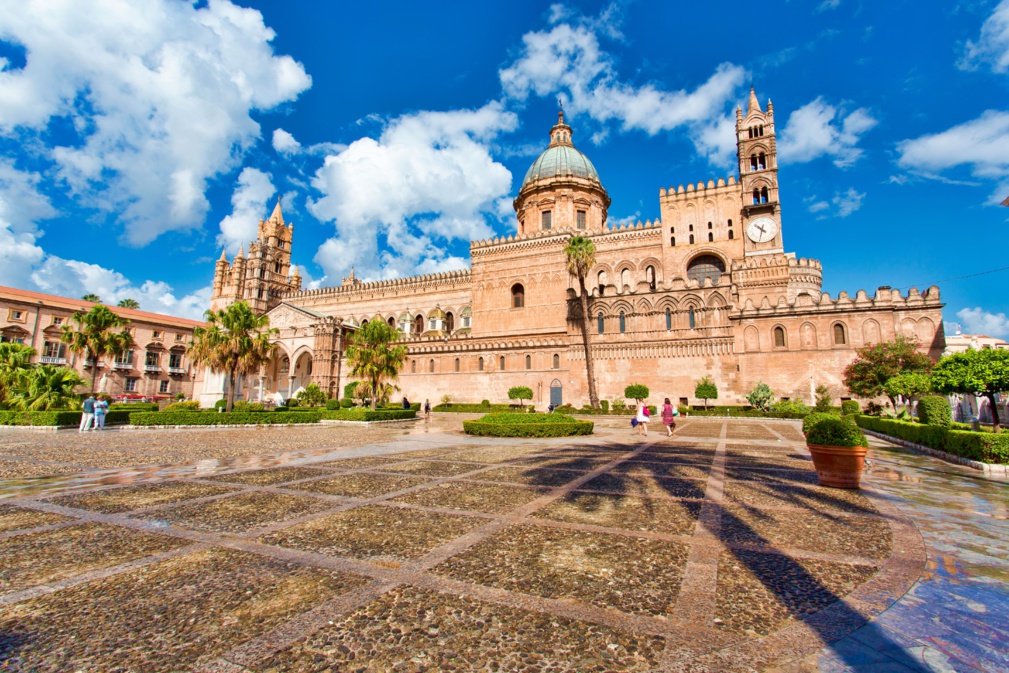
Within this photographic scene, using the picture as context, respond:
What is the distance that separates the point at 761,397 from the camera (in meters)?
32.5

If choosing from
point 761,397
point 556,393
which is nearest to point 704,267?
point 761,397

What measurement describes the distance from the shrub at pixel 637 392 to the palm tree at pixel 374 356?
17.7 metres

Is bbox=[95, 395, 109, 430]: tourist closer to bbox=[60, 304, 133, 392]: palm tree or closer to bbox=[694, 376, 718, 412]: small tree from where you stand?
bbox=[60, 304, 133, 392]: palm tree

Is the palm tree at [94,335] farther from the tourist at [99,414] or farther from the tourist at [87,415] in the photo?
the tourist at [87,415]

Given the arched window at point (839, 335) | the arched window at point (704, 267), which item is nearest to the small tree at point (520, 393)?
the arched window at point (704, 267)

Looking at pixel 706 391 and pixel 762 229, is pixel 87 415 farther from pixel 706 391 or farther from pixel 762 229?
pixel 762 229

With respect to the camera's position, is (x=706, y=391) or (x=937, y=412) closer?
(x=937, y=412)

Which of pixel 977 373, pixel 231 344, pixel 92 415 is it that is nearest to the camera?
pixel 977 373

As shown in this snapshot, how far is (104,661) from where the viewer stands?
2.79 m

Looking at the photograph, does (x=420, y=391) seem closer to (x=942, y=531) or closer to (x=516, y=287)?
(x=516, y=287)

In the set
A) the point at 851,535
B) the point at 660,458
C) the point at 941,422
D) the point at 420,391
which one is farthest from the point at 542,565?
the point at 420,391

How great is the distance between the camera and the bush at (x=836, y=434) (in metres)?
8.11

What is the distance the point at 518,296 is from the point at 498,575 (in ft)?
143

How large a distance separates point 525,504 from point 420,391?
39488 millimetres
